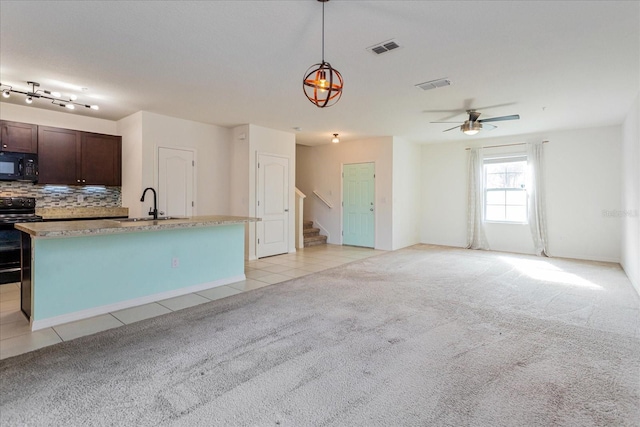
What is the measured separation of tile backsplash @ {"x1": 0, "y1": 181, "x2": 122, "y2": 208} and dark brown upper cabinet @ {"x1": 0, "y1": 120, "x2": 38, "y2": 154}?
1.99 ft

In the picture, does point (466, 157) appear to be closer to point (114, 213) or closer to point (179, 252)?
point (179, 252)

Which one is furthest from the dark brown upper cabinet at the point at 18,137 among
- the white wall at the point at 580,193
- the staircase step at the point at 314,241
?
the white wall at the point at 580,193

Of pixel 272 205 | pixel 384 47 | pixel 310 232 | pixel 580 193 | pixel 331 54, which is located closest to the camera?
pixel 384 47

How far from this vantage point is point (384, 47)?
2990 mm

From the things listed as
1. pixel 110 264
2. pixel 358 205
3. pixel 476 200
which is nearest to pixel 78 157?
pixel 110 264

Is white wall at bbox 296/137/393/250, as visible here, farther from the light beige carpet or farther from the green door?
the light beige carpet

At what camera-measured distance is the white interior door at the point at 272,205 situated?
639 cm

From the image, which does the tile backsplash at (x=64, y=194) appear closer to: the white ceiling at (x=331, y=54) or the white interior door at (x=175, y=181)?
the white interior door at (x=175, y=181)

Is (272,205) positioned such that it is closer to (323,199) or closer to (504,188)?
(323,199)

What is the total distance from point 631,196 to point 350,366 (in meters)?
5.31

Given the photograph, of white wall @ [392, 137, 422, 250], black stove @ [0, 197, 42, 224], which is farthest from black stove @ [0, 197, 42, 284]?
white wall @ [392, 137, 422, 250]

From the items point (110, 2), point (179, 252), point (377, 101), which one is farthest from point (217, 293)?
point (377, 101)

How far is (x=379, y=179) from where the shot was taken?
24.6 feet

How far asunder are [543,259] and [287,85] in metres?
6.00
